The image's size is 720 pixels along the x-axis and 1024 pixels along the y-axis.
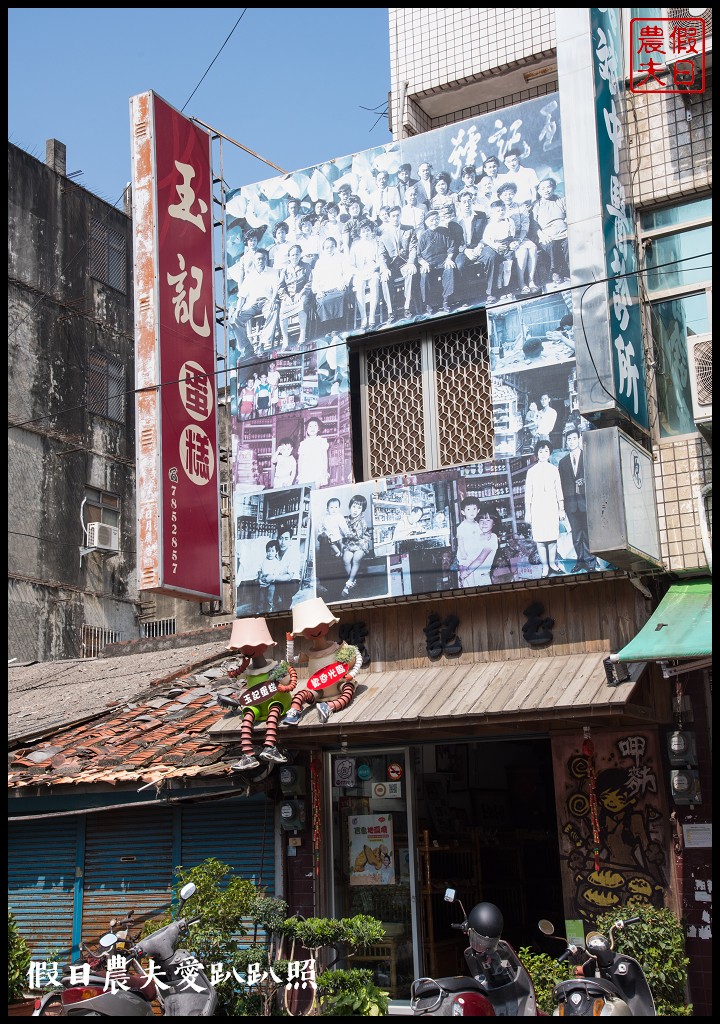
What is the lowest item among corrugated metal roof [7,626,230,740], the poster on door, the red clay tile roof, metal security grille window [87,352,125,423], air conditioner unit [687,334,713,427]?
the poster on door

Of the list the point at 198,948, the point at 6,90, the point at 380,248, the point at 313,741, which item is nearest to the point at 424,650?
the point at 313,741

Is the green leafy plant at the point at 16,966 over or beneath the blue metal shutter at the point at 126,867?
beneath

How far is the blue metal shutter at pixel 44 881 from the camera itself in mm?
13820

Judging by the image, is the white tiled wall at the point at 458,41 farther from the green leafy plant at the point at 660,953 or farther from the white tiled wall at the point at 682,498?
the green leafy plant at the point at 660,953

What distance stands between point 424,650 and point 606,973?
4209 mm

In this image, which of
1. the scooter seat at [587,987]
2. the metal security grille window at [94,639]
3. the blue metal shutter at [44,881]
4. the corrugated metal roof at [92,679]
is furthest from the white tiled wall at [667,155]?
the metal security grille window at [94,639]

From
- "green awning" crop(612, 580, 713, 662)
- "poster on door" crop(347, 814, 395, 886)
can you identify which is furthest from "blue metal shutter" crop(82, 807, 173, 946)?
"green awning" crop(612, 580, 713, 662)

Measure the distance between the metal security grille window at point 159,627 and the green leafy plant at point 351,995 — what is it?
18361mm

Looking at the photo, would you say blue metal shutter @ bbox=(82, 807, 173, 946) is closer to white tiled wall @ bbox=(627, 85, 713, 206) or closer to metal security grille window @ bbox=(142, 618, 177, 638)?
white tiled wall @ bbox=(627, 85, 713, 206)

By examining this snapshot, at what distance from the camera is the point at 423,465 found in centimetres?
1260

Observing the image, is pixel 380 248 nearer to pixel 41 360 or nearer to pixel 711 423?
pixel 711 423

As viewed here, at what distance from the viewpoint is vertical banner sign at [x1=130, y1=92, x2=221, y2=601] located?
40.7 feet

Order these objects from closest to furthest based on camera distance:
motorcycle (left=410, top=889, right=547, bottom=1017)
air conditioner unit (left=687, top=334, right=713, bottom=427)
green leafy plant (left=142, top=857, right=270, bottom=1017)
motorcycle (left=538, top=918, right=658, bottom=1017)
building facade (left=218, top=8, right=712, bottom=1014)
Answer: motorcycle (left=538, top=918, right=658, bottom=1017) < motorcycle (left=410, top=889, right=547, bottom=1017) < air conditioner unit (left=687, top=334, right=713, bottom=427) < building facade (left=218, top=8, right=712, bottom=1014) < green leafy plant (left=142, top=857, right=270, bottom=1017)

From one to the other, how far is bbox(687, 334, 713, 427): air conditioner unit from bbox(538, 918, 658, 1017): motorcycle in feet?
14.9
